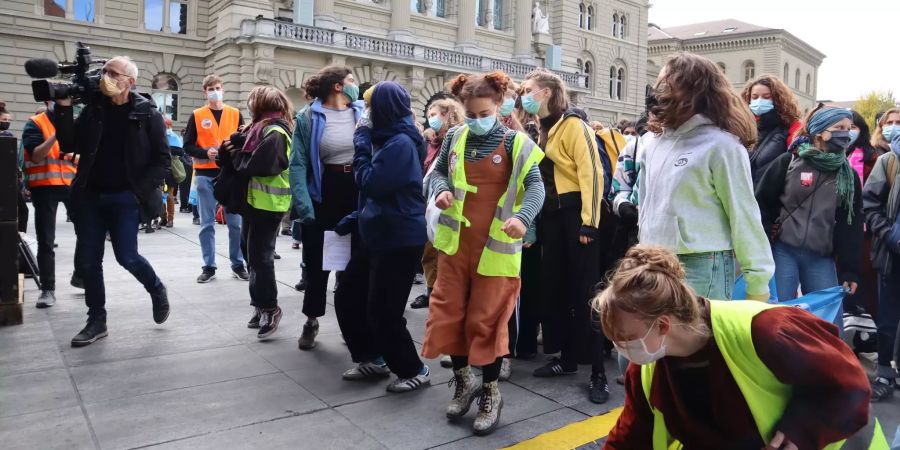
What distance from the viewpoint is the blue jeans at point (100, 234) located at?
17.4 feet

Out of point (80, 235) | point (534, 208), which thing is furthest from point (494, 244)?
point (80, 235)

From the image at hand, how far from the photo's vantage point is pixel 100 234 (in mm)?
5383

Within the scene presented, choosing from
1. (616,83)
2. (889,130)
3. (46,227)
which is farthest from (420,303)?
(616,83)

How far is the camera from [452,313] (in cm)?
388

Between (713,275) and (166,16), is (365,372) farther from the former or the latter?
(166,16)

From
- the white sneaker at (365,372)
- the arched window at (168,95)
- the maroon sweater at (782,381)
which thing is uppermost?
the arched window at (168,95)

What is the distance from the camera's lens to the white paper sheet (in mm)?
4715

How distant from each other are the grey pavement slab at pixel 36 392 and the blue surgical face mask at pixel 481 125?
280cm

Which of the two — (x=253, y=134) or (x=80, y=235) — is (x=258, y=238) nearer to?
(x=253, y=134)

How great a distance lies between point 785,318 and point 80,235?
16.6 ft

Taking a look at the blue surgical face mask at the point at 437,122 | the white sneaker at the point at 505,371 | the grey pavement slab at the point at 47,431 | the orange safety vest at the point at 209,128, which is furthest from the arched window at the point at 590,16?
the grey pavement slab at the point at 47,431

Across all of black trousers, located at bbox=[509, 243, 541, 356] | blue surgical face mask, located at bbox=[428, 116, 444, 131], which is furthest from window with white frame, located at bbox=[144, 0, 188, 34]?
black trousers, located at bbox=[509, 243, 541, 356]

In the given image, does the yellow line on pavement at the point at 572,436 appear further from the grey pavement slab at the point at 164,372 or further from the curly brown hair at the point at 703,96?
the grey pavement slab at the point at 164,372

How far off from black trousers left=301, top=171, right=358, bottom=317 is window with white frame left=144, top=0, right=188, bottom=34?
28891 mm
